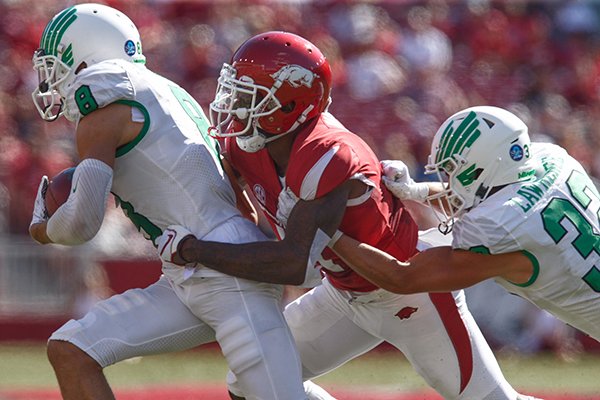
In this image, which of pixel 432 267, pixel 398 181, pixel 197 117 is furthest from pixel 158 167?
pixel 432 267

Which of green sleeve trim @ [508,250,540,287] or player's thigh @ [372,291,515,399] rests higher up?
green sleeve trim @ [508,250,540,287]

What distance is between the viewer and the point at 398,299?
4312 millimetres

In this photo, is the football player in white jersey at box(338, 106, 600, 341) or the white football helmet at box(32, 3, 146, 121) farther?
the white football helmet at box(32, 3, 146, 121)

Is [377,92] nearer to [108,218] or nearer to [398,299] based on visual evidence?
[108,218]

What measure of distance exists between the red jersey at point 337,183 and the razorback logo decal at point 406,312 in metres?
0.15

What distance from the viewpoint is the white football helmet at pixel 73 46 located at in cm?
411

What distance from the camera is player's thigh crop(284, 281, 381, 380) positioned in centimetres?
452

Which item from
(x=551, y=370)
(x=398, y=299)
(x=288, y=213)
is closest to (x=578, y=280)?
(x=398, y=299)

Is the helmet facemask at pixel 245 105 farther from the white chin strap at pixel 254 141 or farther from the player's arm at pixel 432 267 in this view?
the player's arm at pixel 432 267

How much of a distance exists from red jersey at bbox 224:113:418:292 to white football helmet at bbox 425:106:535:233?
27 cm

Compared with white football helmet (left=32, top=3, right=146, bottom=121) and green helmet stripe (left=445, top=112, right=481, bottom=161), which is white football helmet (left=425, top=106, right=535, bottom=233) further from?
white football helmet (left=32, top=3, right=146, bottom=121)

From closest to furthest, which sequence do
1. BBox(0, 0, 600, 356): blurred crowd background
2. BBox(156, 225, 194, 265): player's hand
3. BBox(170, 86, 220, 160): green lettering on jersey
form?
BBox(156, 225, 194, 265): player's hand
BBox(170, 86, 220, 160): green lettering on jersey
BBox(0, 0, 600, 356): blurred crowd background

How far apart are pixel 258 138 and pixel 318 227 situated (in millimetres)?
438

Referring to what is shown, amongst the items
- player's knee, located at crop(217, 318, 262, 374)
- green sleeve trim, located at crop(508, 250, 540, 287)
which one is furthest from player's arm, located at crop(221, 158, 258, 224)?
green sleeve trim, located at crop(508, 250, 540, 287)
